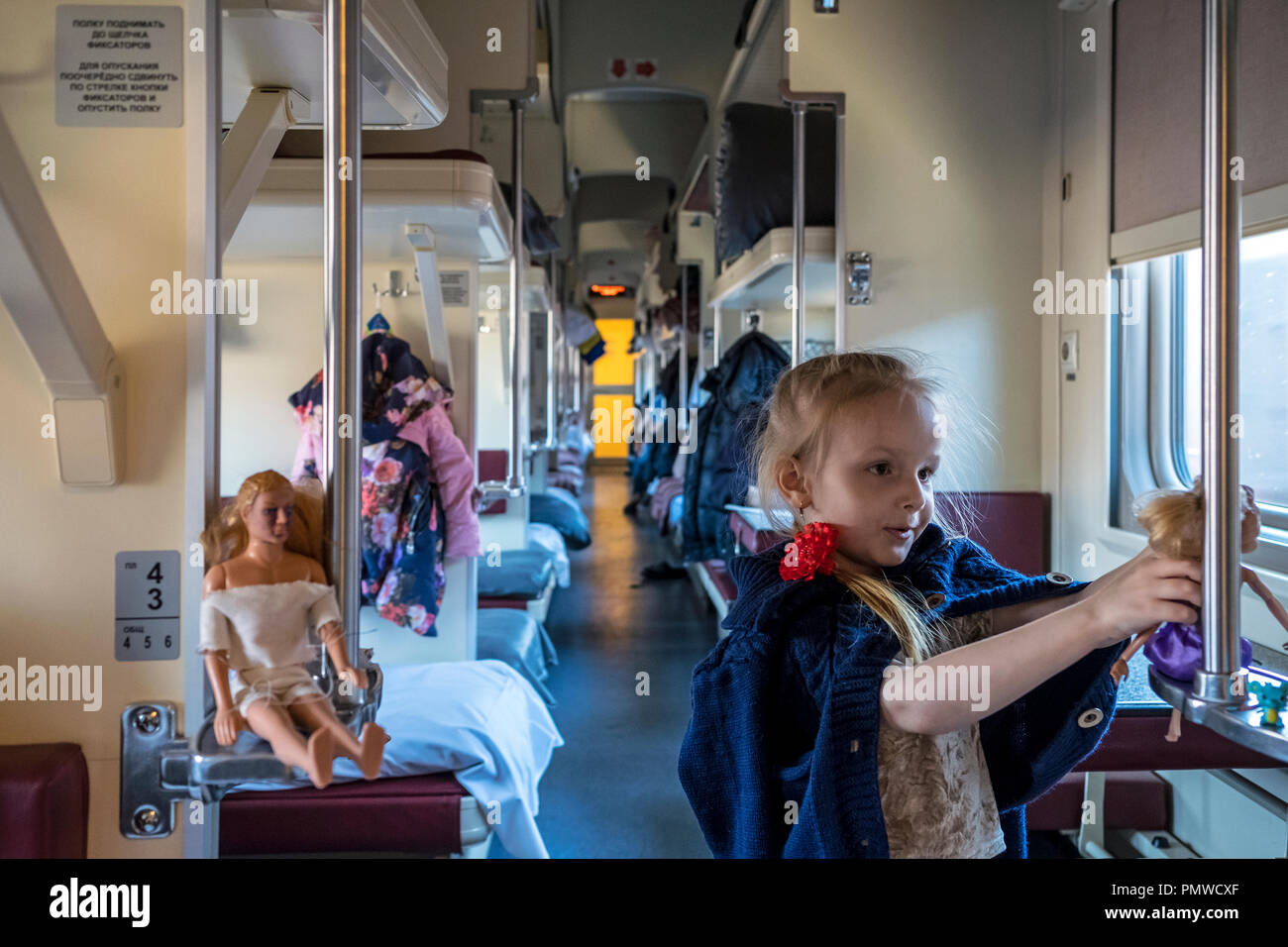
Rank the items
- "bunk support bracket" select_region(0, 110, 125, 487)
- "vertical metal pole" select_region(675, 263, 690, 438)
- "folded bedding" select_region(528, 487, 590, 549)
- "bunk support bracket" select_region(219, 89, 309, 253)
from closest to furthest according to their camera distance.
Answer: "bunk support bracket" select_region(0, 110, 125, 487) < "bunk support bracket" select_region(219, 89, 309, 253) < "folded bedding" select_region(528, 487, 590, 549) < "vertical metal pole" select_region(675, 263, 690, 438)

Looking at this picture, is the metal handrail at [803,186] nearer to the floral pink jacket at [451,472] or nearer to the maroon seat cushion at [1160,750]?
the floral pink jacket at [451,472]

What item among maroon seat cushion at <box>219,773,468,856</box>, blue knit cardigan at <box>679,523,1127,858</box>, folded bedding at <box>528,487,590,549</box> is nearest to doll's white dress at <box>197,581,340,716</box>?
Answer: blue knit cardigan at <box>679,523,1127,858</box>

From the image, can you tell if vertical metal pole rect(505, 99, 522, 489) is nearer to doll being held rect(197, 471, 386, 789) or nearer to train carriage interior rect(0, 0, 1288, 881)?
train carriage interior rect(0, 0, 1288, 881)

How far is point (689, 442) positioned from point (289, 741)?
11.8ft

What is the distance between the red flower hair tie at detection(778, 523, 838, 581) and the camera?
74 cm

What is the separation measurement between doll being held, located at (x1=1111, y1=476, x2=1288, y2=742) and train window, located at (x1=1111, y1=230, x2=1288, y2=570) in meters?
1.02

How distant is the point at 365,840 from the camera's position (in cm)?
168

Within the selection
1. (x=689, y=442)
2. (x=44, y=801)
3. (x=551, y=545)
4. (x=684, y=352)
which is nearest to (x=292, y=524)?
(x=44, y=801)

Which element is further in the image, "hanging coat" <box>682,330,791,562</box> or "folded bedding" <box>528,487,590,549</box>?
"folded bedding" <box>528,487,590,549</box>

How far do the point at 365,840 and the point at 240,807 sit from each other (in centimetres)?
22

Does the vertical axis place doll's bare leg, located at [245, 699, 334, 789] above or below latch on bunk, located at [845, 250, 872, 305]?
below

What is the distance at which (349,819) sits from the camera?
1.69 m
